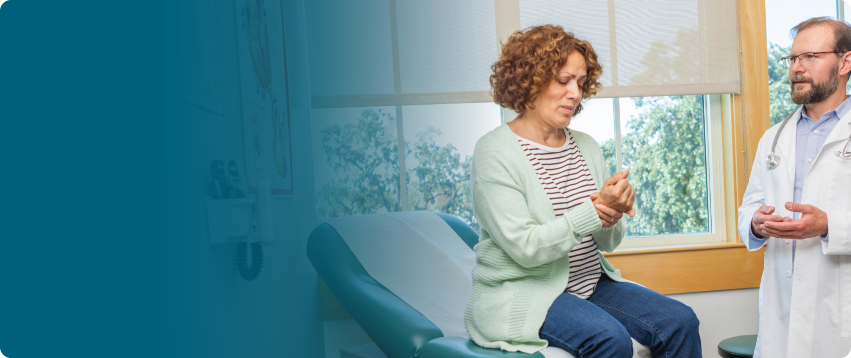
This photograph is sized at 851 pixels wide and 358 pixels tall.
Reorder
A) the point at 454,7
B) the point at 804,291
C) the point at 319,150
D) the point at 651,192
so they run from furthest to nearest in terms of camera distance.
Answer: the point at 651,192
the point at 454,7
the point at 804,291
the point at 319,150

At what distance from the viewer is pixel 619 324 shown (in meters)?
1.34

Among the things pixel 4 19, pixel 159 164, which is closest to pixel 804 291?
pixel 159 164

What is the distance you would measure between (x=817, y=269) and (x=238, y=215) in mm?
1921

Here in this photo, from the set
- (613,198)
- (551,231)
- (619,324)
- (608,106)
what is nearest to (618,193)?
(613,198)

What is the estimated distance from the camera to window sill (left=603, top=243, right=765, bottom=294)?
2.57 m

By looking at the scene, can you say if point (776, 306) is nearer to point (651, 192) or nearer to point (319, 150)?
point (651, 192)

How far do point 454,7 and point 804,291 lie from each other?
66.2 inches

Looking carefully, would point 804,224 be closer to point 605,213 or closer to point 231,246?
point 605,213

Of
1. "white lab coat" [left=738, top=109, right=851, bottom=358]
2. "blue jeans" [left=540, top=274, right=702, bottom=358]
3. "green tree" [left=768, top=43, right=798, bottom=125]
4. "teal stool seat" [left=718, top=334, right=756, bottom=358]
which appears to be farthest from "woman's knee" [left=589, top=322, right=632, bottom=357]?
"green tree" [left=768, top=43, right=798, bottom=125]

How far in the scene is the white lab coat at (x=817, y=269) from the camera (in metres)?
1.78

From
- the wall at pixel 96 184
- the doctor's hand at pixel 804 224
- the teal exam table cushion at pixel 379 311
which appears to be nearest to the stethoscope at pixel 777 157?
the doctor's hand at pixel 804 224

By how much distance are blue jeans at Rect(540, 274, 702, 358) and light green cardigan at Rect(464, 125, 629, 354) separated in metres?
0.04

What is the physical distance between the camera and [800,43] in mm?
1995

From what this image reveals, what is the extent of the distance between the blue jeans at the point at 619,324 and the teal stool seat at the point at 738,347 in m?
0.92
